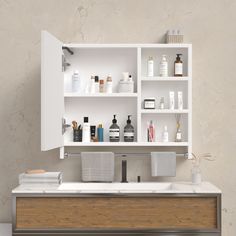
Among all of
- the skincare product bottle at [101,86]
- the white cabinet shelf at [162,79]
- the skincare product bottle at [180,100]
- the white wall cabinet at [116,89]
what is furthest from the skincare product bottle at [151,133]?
the skincare product bottle at [101,86]

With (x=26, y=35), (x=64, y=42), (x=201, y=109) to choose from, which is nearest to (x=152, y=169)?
(x=201, y=109)

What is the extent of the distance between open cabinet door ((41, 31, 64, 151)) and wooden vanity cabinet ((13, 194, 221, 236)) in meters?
0.43

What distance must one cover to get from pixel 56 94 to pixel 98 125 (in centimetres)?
53

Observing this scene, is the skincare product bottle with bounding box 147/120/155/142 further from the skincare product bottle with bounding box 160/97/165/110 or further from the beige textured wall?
the beige textured wall

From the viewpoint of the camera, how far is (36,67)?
3.96 m

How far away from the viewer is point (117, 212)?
3.34m

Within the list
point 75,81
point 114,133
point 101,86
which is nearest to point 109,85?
point 101,86

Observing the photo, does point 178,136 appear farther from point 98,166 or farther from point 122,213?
point 122,213

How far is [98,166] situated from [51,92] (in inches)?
30.1

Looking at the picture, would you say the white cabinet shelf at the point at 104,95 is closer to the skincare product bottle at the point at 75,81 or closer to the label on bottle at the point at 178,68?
the skincare product bottle at the point at 75,81

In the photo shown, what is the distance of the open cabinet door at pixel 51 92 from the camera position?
3.22 m

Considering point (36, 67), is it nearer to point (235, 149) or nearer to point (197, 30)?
point (197, 30)

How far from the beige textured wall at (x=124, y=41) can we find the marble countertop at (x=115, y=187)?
0.22 metres

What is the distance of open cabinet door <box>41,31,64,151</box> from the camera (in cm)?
322
